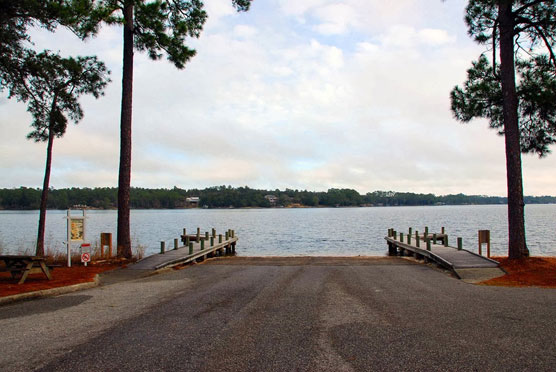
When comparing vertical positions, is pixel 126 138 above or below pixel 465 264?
above

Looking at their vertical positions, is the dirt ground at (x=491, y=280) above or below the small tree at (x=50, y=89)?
below

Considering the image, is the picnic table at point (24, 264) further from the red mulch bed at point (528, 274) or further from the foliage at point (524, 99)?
the foliage at point (524, 99)

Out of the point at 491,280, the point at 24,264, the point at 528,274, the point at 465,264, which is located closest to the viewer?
the point at 24,264

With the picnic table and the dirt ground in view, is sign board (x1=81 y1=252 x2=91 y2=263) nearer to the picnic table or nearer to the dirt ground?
the dirt ground

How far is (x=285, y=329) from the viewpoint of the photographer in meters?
6.35

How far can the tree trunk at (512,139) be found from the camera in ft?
46.2

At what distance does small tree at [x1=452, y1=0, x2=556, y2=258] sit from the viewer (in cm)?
1412

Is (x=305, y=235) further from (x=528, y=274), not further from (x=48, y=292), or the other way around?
(x=48, y=292)

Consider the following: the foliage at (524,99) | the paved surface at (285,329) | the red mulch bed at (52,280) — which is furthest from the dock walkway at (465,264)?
the red mulch bed at (52,280)

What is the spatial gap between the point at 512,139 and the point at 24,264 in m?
15.0

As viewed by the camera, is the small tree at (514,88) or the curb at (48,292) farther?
the small tree at (514,88)

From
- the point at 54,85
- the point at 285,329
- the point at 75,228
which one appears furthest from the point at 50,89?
the point at 285,329

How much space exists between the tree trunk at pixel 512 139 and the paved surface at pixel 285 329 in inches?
189

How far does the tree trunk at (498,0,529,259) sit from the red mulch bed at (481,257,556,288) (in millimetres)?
441
